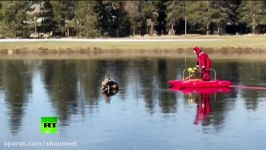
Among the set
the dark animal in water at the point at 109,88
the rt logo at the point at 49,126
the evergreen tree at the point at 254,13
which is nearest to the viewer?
the rt logo at the point at 49,126

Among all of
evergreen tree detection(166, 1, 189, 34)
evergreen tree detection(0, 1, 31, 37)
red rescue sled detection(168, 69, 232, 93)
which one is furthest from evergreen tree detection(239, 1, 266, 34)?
red rescue sled detection(168, 69, 232, 93)

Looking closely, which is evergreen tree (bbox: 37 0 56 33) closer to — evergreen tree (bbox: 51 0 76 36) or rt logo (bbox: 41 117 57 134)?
evergreen tree (bbox: 51 0 76 36)

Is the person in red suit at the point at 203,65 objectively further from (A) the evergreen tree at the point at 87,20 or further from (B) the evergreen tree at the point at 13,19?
(B) the evergreen tree at the point at 13,19

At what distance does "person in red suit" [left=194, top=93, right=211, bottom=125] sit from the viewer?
68.7ft

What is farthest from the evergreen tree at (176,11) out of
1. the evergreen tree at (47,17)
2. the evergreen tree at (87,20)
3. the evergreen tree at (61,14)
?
the evergreen tree at (47,17)

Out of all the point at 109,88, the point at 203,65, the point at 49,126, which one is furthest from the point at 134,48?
the point at 49,126

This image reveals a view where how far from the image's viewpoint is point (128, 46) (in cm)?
6047

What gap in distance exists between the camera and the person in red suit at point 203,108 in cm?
2095

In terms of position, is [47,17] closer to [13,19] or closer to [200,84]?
[13,19]

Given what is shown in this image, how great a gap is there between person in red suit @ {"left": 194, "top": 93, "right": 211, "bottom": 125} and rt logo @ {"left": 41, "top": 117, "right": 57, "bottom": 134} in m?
4.49

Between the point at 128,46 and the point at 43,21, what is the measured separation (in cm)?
2729

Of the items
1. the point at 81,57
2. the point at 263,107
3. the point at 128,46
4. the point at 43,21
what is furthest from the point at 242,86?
Result: the point at 43,21

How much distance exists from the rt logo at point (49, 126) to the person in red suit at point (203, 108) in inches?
177

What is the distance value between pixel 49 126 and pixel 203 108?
640cm
